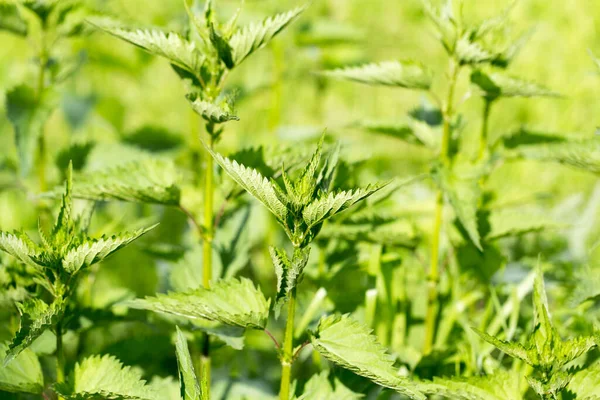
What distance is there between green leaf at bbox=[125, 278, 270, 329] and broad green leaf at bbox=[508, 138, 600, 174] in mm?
526

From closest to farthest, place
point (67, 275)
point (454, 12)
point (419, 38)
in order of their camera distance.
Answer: point (67, 275) → point (454, 12) → point (419, 38)

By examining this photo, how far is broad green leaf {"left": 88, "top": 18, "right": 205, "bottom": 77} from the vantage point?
848mm

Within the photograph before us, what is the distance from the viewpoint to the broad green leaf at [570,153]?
99 centimetres

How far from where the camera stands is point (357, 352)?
780 mm

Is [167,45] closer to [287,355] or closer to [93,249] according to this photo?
[93,249]

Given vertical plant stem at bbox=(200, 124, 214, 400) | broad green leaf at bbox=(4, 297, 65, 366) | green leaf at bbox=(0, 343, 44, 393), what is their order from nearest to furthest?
broad green leaf at bbox=(4, 297, 65, 366)
green leaf at bbox=(0, 343, 44, 393)
vertical plant stem at bbox=(200, 124, 214, 400)

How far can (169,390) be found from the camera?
3.38 feet

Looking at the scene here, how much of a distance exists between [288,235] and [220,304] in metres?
0.14

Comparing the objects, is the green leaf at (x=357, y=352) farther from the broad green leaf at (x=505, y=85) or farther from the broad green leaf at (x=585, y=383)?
the broad green leaf at (x=505, y=85)

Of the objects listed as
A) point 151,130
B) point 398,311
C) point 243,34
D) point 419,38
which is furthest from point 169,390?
point 419,38

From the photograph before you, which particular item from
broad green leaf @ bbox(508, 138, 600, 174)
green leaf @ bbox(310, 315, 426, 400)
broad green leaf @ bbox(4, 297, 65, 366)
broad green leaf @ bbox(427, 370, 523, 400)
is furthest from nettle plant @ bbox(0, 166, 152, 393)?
broad green leaf @ bbox(508, 138, 600, 174)

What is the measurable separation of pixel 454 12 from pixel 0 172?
96 cm

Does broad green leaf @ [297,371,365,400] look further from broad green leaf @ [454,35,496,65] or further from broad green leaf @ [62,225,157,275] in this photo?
broad green leaf @ [454,35,496,65]

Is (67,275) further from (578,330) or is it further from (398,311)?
(578,330)
